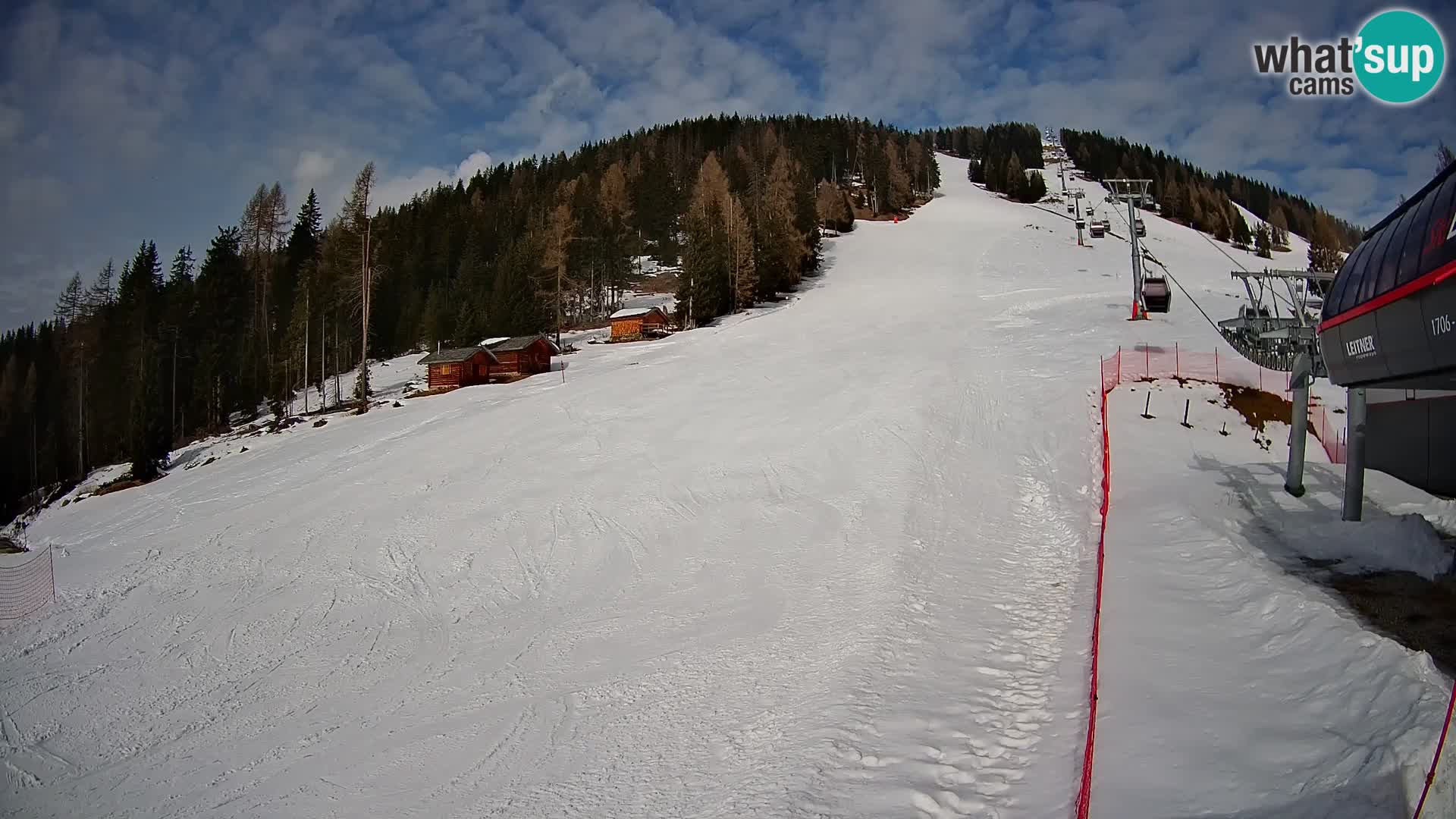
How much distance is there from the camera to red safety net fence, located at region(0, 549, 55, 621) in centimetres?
1748

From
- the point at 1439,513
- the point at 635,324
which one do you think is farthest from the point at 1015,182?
the point at 1439,513

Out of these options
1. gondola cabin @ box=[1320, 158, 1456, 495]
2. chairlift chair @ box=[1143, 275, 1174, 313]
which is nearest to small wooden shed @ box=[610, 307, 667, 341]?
chairlift chair @ box=[1143, 275, 1174, 313]

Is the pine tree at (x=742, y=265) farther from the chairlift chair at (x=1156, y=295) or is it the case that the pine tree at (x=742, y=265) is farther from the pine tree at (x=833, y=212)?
the pine tree at (x=833, y=212)

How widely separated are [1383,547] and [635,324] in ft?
164

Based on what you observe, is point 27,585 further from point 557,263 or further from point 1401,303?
point 557,263

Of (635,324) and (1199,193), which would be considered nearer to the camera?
(635,324)

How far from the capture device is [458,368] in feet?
150

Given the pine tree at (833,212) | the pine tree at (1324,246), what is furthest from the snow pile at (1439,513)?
the pine tree at (833,212)

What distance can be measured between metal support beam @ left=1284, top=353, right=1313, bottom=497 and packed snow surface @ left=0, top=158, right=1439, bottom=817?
3921mm

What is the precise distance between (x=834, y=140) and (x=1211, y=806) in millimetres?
138033

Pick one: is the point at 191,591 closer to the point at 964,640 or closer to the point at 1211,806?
the point at 964,640

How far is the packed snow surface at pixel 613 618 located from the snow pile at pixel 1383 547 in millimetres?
2980

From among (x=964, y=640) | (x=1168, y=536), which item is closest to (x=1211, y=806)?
(x=964, y=640)

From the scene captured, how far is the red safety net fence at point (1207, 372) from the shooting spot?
19.2m
